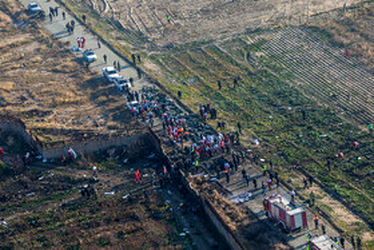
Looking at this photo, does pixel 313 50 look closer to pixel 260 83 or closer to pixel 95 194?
pixel 260 83

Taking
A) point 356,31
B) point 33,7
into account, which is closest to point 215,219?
point 356,31

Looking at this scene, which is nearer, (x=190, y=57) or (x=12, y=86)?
(x=12, y=86)

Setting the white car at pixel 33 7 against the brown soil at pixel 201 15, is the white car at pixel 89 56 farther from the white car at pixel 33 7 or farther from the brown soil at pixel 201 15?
the white car at pixel 33 7

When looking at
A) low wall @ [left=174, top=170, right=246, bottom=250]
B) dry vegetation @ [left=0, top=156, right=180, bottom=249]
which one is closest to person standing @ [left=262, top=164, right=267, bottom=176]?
low wall @ [left=174, top=170, right=246, bottom=250]

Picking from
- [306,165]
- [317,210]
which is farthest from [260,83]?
[317,210]

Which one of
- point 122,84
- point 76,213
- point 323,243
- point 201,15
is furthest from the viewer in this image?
point 201,15

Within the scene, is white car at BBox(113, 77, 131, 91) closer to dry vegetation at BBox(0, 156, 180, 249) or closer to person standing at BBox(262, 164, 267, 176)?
dry vegetation at BBox(0, 156, 180, 249)

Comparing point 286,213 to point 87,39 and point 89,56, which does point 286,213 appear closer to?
point 89,56
